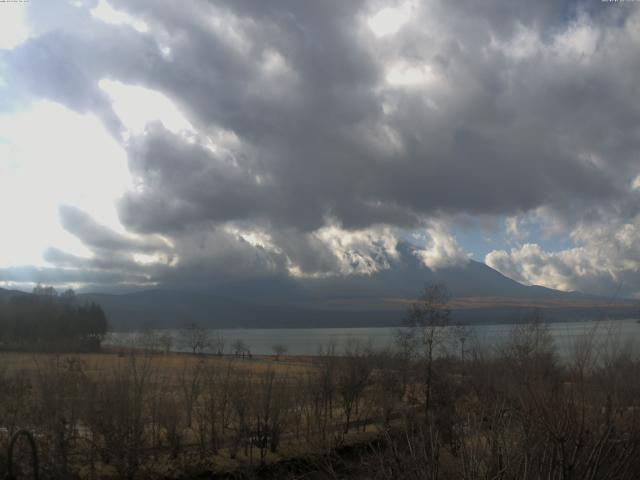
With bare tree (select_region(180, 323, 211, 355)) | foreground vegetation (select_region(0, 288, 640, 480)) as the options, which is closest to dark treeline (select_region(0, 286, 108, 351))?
foreground vegetation (select_region(0, 288, 640, 480))

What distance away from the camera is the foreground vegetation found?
29.4 feet

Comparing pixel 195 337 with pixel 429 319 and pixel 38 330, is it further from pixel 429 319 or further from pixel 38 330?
pixel 429 319

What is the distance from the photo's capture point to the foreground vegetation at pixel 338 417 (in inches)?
352

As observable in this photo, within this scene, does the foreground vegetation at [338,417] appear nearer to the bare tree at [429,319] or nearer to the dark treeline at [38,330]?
the bare tree at [429,319]

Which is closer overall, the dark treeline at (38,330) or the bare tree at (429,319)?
the dark treeline at (38,330)

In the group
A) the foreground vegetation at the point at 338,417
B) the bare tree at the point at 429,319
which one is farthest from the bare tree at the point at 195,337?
the foreground vegetation at the point at 338,417

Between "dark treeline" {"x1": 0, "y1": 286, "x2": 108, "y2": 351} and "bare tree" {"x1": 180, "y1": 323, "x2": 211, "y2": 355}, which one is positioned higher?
"dark treeline" {"x1": 0, "y1": 286, "x2": 108, "y2": 351}

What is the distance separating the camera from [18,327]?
47156 mm

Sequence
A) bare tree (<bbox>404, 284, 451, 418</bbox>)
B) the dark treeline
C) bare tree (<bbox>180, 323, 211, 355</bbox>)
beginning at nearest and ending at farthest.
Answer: the dark treeline, bare tree (<bbox>404, 284, 451, 418</bbox>), bare tree (<bbox>180, 323, 211, 355</bbox>)

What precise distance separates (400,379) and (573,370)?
3673 cm

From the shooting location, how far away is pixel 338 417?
39.1 meters

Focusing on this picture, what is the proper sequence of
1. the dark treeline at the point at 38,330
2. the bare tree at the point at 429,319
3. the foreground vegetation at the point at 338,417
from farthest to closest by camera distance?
the bare tree at the point at 429,319, the dark treeline at the point at 38,330, the foreground vegetation at the point at 338,417

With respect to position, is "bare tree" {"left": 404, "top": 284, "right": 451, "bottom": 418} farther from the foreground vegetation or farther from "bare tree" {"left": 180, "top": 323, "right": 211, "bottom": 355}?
"bare tree" {"left": 180, "top": 323, "right": 211, "bottom": 355}

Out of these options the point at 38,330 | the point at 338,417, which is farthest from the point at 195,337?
the point at 338,417
